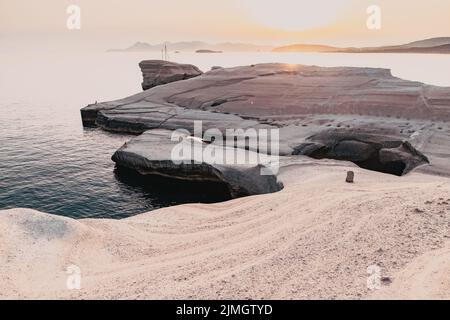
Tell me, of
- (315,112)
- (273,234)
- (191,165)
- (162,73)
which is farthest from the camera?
(162,73)

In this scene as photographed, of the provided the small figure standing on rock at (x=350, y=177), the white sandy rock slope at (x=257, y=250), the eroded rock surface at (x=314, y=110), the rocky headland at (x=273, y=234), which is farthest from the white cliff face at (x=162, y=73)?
the white sandy rock slope at (x=257, y=250)

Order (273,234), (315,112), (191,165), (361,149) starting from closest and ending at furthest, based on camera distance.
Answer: (273,234) < (191,165) < (361,149) < (315,112)

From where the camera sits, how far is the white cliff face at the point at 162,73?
282 ft

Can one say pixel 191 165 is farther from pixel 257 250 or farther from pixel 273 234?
pixel 257 250

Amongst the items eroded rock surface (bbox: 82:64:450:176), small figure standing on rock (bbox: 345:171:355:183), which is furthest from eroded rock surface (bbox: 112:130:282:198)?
eroded rock surface (bbox: 82:64:450:176)

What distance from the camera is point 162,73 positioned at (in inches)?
3393

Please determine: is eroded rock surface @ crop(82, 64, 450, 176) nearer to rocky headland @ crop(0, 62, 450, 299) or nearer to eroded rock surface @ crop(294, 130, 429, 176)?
eroded rock surface @ crop(294, 130, 429, 176)

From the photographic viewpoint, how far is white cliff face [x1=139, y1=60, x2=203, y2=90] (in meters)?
85.9

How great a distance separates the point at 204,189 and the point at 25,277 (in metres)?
18.4

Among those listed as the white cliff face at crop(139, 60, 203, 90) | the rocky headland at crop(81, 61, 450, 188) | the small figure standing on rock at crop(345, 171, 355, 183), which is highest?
the white cliff face at crop(139, 60, 203, 90)

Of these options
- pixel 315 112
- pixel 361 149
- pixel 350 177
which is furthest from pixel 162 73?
pixel 350 177

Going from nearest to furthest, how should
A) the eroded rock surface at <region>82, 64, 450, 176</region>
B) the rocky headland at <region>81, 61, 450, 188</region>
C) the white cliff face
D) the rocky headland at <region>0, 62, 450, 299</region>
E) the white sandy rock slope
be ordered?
the white sandy rock slope < the rocky headland at <region>0, 62, 450, 299</region> < the rocky headland at <region>81, 61, 450, 188</region> < the eroded rock surface at <region>82, 64, 450, 176</region> < the white cliff face

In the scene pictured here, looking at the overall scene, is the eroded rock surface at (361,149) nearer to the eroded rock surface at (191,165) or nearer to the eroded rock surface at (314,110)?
the eroded rock surface at (314,110)
